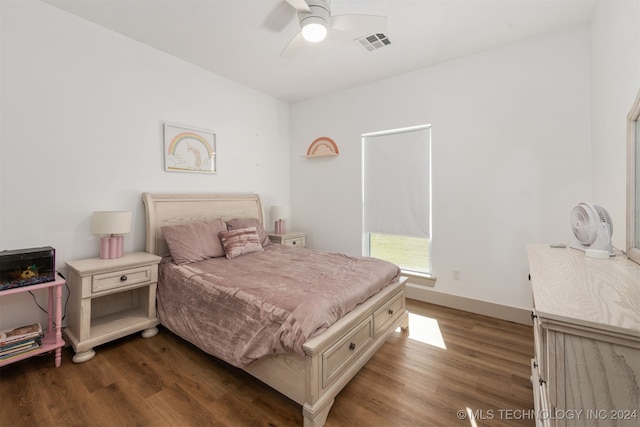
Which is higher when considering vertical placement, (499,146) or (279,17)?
(279,17)

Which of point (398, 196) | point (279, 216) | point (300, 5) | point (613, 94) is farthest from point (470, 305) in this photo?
point (300, 5)

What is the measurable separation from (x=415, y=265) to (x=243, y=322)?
2.50 m

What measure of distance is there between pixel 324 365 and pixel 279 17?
279 cm

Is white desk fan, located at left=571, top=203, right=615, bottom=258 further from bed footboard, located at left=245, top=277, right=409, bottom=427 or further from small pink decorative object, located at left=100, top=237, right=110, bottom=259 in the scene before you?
small pink decorative object, located at left=100, top=237, right=110, bottom=259

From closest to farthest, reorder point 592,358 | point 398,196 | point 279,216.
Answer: point 592,358, point 398,196, point 279,216

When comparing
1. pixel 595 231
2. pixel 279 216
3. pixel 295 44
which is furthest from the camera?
pixel 279 216

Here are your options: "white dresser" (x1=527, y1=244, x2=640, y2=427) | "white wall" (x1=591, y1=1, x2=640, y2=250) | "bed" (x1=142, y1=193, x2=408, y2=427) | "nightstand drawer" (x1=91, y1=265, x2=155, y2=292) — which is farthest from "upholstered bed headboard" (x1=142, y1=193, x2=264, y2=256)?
"white wall" (x1=591, y1=1, x2=640, y2=250)

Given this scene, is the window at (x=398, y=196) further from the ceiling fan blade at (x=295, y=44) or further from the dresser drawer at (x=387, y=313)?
the ceiling fan blade at (x=295, y=44)

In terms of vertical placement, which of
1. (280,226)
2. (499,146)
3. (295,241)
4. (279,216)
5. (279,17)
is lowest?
(295,241)

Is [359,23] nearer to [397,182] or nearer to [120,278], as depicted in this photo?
[397,182]

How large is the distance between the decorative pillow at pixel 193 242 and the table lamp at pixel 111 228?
0.35 m

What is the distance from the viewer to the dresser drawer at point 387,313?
215cm

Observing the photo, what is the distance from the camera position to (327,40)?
272 centimetres

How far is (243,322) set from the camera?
1.79m
